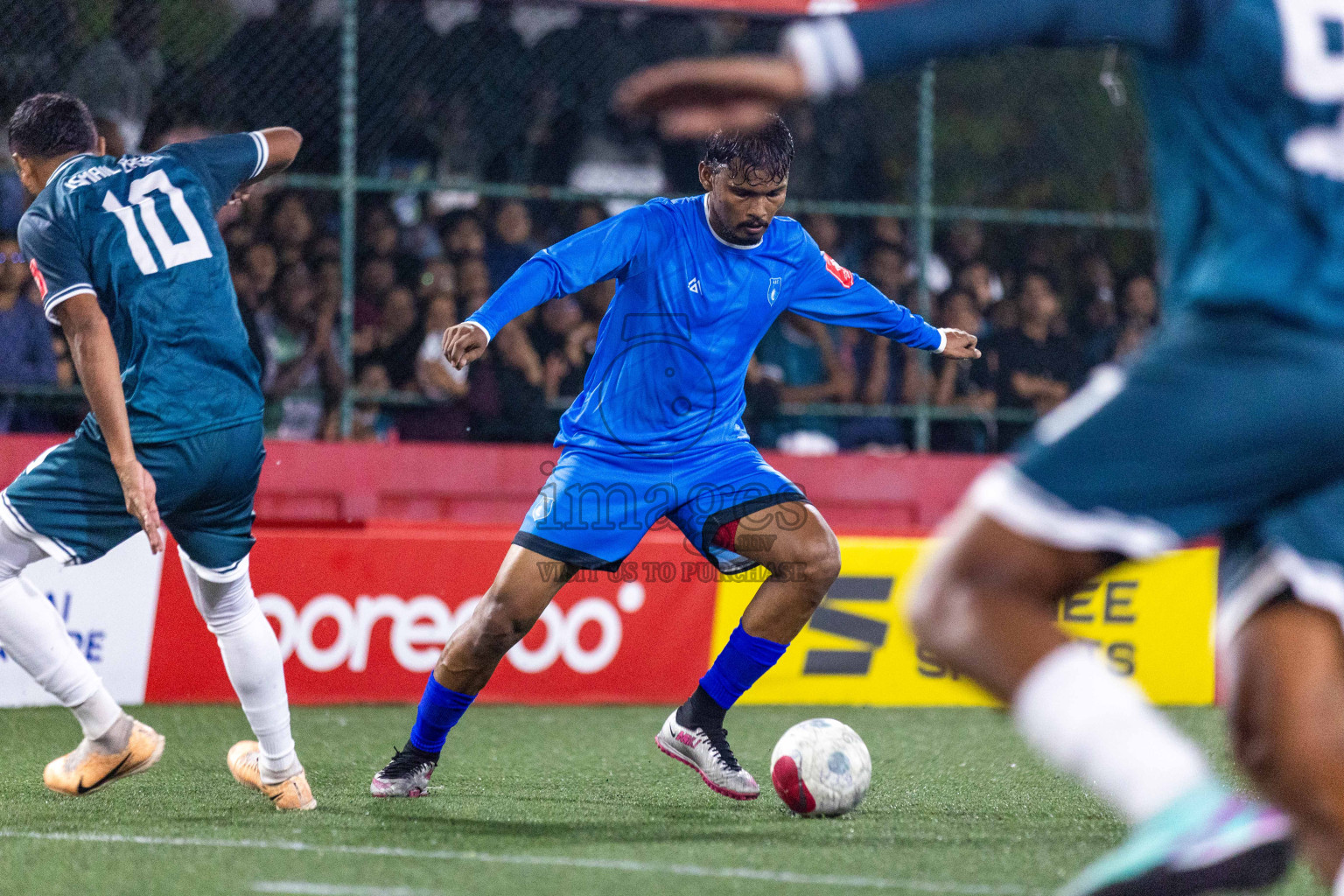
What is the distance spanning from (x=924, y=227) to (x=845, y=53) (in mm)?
7845

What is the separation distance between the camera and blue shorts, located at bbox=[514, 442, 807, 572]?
195 inches

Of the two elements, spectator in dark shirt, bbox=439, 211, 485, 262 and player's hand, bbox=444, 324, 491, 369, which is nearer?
player's hand, bbox=444, 324, 491, 369

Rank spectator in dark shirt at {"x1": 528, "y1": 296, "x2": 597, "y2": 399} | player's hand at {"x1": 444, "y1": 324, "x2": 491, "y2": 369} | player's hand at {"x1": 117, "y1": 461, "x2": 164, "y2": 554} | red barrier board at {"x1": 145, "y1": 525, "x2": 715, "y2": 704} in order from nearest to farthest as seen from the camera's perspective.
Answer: player's hand at {"x1": 117, "y1": 461, "x2": 164, "y2": 554}
player's hand at {"x1": 444, "y1": 324, "x2": 491, "y2": 369}
red barrier board at {"x1": 145, "y1": 525, "x2": 715, "y2": 704}
spectator in dark shirt at {"x1": 528, "y1": 296, "x2": 597, "y2": 399}

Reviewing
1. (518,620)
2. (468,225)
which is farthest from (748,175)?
(468,225)

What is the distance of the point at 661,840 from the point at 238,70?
670cm

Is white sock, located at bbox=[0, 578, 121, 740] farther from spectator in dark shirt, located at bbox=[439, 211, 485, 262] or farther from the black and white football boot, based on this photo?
spectator in dark shirt, located at bbox=[439, 211, 485, 262]

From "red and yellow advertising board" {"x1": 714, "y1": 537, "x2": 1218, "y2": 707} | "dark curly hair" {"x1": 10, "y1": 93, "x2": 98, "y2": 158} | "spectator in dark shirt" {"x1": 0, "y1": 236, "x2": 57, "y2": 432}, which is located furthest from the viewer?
"spectator in dark shirt" {"x1": 0, "y1": 236, "x2": 57, "y2": 432}

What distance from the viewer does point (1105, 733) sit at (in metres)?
2.46

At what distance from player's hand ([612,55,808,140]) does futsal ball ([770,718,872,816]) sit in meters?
2.60

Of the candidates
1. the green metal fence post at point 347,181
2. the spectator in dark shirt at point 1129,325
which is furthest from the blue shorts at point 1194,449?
the spectator in dark shirt at point 1129,325

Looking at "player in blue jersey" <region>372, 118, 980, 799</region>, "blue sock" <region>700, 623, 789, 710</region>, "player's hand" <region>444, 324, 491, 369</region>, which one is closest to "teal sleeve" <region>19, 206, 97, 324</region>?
"player's hand" <region>444, 324, 491, 369</region>

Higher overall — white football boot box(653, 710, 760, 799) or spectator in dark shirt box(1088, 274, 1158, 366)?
white football boot box(653, 710, 760, 799)

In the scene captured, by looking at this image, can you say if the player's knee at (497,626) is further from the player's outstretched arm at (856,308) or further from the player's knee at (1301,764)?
the player's knee at (1301,764)

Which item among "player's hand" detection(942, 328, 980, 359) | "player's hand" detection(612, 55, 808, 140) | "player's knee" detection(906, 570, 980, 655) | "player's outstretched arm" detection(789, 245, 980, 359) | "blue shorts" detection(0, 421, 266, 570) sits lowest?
"blue shorts" detection(0, 421, 266, 570)
